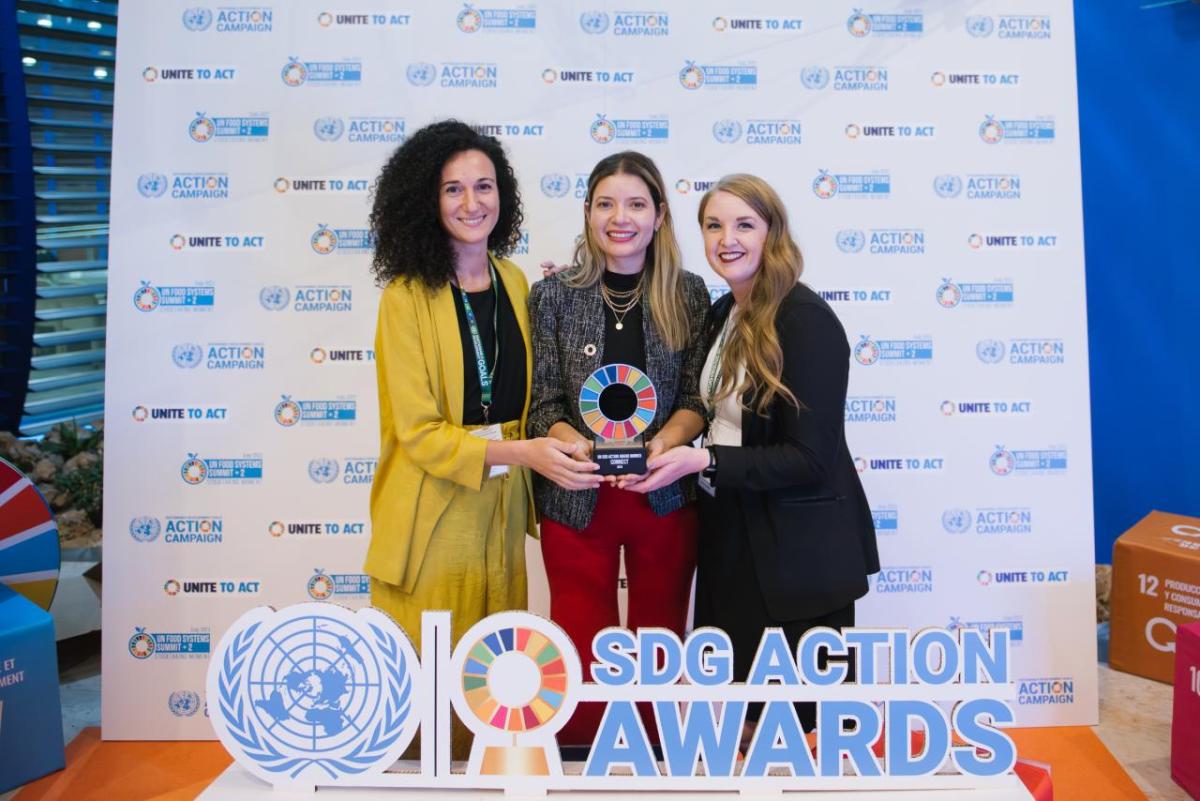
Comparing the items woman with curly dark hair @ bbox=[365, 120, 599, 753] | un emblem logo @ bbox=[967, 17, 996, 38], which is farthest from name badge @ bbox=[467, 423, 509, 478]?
un emblem logo @ bbox=[967, 17, 996, 38]

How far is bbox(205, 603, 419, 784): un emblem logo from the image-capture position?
2010 mm

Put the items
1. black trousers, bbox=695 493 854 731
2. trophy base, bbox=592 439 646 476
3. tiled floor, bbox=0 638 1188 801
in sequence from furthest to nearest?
tiled floor, bbox=0 638 1188 801, black trousers, bbox=695 493 854 731, trophy base, bbox=592 439 646 476

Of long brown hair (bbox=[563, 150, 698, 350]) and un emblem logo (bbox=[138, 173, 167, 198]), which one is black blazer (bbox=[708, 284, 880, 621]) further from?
un emblem logo (bbox=[138, 173, 167, 198])

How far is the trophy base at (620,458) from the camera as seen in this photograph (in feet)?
7.29

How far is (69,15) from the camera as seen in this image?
5.09 m

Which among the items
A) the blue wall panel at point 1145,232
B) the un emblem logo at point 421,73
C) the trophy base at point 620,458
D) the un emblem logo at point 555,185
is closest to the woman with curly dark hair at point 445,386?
the trophy base at point 620,458

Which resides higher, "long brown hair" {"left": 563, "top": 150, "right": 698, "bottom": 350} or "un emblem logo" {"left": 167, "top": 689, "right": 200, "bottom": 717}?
"long brown hair" {"left": 563, "top": 150, "right": 698, "bottom": 350}

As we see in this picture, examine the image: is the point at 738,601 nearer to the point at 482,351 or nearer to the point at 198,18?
the point at 482,351

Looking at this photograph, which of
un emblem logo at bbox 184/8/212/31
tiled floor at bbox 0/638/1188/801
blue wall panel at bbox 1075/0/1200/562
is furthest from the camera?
blue wall panel at bbox 1075/0/1200/562

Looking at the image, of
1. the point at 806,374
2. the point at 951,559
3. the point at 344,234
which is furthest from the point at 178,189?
the point at 951,559

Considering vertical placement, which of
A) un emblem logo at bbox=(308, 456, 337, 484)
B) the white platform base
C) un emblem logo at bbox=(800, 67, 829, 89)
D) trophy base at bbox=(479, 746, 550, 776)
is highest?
un emblem logo at bbox=(800, 67, 829, 89)

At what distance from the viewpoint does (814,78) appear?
141 inches

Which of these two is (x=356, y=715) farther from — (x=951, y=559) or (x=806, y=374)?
(x=951, y=559)

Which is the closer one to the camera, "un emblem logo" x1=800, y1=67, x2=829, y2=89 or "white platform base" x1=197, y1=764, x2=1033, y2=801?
"white platform base" x1=197, y1=764, x2=1033, y2=801
